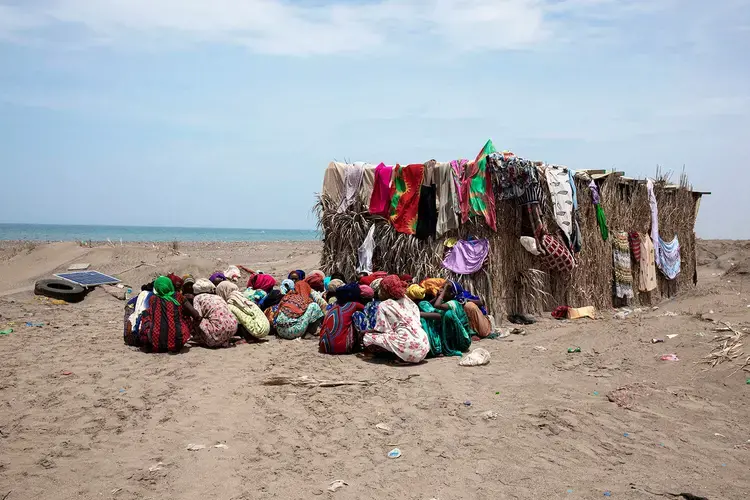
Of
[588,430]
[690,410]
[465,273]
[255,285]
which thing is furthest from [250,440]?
[465,273]

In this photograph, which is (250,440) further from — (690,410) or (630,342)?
(630,342)

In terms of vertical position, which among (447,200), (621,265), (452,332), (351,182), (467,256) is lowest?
(452,332)

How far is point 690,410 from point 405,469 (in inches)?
104

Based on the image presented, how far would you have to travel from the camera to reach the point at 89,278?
427 inches

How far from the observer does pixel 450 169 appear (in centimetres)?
858

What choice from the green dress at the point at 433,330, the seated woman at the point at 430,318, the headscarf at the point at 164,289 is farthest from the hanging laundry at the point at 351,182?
the headscarf at the point at 164,289

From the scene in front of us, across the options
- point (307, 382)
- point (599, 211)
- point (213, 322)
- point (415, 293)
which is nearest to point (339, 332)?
point (415, 293)

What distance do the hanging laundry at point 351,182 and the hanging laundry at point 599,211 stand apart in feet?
12.2

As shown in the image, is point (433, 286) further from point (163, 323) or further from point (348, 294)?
point (163, 323)

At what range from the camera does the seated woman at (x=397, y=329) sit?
6.23 meters

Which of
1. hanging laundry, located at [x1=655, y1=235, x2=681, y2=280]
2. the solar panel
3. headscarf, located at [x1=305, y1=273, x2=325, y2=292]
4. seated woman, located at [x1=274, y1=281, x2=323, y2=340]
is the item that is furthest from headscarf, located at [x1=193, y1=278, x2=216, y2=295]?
hanging laundry, located at [x1=655, y1=235, x2=681, y2=280]

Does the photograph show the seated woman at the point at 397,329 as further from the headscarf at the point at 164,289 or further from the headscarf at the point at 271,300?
the headscarf at the point at 164,289

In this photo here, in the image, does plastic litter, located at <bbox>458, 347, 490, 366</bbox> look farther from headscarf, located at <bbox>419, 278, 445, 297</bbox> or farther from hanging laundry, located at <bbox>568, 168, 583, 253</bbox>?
hanging laundry, located at <bbox>568, 168, 583, 253</bbox>

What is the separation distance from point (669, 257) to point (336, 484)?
32.9ft
